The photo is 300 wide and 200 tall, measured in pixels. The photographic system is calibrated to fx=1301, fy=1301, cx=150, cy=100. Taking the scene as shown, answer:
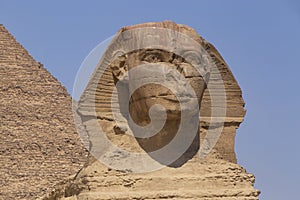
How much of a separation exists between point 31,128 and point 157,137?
293 feet

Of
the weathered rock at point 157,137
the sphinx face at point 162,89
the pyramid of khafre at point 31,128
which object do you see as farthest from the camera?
the pyramid of khafre at point 31,128

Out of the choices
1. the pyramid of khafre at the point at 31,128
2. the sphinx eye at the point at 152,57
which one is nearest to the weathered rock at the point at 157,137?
the sphinx eye at the point at 152,57

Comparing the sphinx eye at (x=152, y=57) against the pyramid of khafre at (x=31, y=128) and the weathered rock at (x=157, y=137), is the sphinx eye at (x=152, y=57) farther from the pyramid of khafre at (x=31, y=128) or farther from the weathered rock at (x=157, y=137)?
the pyramid of khafre at (x=31, y=128)

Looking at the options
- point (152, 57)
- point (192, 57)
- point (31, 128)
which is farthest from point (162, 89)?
point (31, 128)

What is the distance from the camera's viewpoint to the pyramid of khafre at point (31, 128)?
93.0m

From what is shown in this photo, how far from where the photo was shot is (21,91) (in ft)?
327

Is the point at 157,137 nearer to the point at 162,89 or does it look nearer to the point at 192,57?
the point at 162,89

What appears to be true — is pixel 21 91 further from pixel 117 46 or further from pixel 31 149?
pixel 117 46

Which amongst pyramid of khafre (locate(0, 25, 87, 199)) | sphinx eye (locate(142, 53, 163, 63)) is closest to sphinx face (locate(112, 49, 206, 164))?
sphinx eye (locate(142, 53, 163, 63))

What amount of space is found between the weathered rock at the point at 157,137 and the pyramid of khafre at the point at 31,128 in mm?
80525

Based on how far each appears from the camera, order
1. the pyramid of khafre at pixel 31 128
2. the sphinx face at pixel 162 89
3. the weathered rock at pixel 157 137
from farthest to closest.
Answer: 1. the pyramid of khafre at pixel 31 128
2. the weathered rock at pixel 157 137
3. the sphinx face at pixel 162 89

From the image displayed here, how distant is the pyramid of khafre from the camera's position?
305 feet

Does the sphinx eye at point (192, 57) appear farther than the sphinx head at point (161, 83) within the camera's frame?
Yes

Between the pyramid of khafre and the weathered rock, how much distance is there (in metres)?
80.5
